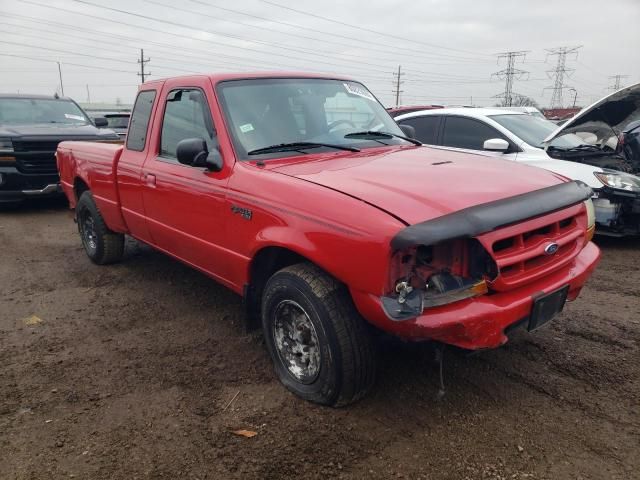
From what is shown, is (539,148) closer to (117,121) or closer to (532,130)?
(532,130)

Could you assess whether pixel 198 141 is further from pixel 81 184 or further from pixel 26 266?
pixel 26 266

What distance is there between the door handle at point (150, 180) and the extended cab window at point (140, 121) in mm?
329

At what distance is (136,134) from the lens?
453 cm

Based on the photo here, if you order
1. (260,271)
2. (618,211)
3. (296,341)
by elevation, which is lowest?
(296,341)

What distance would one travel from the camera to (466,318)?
2.33 m

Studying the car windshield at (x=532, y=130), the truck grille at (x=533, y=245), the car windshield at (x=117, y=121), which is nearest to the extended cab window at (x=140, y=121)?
the truck grille at (x=533, y=245)

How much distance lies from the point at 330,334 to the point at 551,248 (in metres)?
1.24

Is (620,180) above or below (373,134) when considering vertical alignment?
below

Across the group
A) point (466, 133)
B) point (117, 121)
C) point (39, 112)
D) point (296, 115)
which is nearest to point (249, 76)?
point (296, 115)

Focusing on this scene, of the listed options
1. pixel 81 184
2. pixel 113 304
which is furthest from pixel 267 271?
pixel 81 184

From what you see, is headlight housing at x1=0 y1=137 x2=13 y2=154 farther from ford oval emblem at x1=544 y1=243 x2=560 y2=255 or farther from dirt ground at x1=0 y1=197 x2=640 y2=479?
ford oval emblem at x1=544 y1=243 x2=560 y2=255

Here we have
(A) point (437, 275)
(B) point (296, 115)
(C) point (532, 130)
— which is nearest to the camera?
(A) point (437, 275)

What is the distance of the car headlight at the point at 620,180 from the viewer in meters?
5.65

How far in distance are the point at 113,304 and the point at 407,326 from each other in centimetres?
321
